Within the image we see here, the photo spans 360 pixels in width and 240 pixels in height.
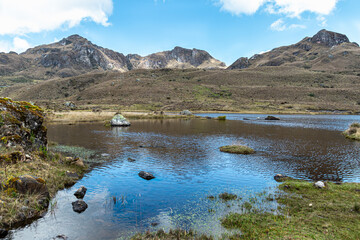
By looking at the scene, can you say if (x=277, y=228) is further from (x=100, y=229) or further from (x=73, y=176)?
(x=73, y=176)

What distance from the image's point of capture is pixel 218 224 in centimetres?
1165

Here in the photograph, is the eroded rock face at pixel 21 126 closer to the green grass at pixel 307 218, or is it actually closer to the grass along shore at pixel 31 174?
the grass along shore at pixel 31 174

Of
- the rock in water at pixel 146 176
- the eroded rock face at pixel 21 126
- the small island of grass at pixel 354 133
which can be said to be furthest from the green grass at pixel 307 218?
the small island of grass at pixel 354 133

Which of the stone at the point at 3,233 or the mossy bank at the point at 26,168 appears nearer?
the stone at the point at 3,233

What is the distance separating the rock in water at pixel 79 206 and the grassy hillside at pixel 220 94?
105400 millimetres

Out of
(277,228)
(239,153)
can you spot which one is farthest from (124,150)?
(277,228)

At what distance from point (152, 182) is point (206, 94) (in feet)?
496

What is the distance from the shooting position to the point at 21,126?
2006 cm

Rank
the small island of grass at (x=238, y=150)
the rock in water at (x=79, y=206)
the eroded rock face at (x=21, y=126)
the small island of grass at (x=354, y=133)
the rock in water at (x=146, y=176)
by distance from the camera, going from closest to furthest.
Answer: the rock in water at (x=79, y=206) → the eroded rock face at (x=21, y=126) → the rock in water at (x=146, y=176) → the small island of grass at (x=238, y=150) → the small island of grass at (x=354, y=133)

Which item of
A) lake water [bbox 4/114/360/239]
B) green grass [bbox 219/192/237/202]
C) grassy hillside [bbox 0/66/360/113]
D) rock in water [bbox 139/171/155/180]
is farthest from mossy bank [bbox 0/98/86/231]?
grassy hillside [bbox 0/66/360/113]

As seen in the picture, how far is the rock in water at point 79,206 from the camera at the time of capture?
13.2 m

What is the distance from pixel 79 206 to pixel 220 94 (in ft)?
517

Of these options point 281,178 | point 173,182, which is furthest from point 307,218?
point 173,182

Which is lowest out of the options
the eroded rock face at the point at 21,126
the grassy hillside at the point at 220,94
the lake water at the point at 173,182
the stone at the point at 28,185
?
the lake water at the point at 173,182
